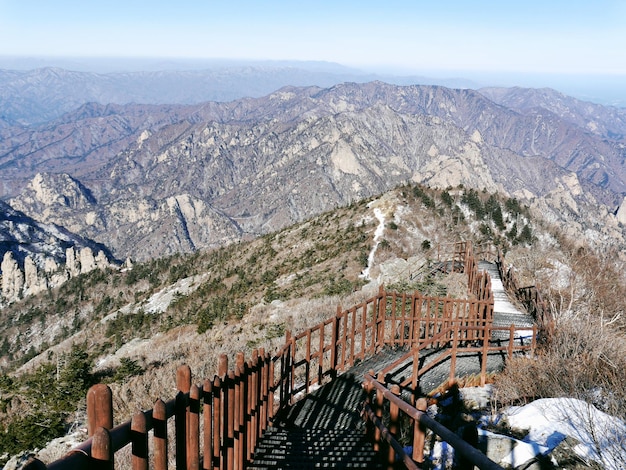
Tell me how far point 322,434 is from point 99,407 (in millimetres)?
5493

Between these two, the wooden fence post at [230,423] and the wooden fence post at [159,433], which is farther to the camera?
the wooden fence post at [230,423]

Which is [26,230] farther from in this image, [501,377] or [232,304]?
[501,377]

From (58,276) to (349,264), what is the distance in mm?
100238

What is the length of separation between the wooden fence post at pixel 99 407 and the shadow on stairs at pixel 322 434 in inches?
156

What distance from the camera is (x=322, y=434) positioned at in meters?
7.17

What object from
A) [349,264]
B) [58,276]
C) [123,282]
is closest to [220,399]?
[349,264]

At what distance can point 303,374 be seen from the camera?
1105 centimetres

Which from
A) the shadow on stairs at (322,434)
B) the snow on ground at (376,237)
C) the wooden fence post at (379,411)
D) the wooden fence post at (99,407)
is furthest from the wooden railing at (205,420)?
the snow on ground at (376,237)

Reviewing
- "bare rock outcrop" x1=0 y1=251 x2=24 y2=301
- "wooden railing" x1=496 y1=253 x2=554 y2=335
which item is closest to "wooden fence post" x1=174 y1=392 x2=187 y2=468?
"wooden railing" x1=496 y1=253 x2=554 y2=335

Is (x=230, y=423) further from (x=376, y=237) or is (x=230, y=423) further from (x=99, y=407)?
(x=376, y=237)

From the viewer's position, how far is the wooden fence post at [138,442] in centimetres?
257

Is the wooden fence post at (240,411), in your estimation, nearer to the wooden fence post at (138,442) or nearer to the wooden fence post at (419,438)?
the wooden fence post at (419,438)

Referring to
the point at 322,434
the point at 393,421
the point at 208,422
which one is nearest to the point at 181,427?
the point at 208,422

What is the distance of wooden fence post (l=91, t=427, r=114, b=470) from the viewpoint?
2199 millimetres
